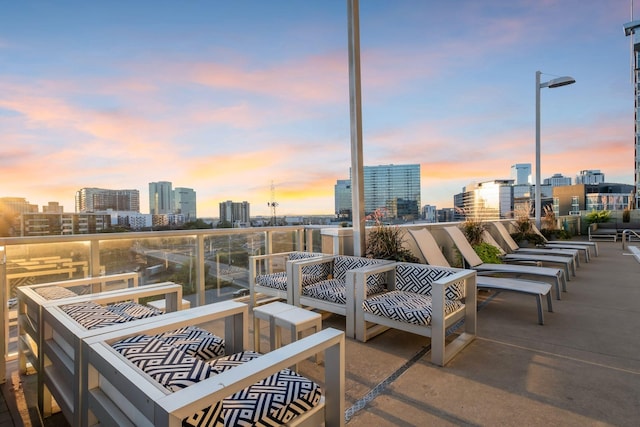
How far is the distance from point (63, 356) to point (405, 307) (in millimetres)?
2375

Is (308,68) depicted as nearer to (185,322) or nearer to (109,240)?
(109,240)

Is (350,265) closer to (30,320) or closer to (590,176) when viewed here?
(30,320)

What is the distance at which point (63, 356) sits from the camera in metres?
→ 1.55

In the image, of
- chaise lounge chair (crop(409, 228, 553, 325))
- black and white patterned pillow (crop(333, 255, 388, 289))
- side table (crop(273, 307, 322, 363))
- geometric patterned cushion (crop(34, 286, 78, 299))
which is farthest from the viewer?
black and white patterned pillow (crop(333, 255, 388, 289))

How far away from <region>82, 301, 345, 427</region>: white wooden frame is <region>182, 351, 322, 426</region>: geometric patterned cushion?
0.06 m

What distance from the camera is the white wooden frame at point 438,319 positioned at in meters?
2.55

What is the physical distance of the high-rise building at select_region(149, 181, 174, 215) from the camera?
7918 mm

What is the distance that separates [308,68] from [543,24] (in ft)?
18.0

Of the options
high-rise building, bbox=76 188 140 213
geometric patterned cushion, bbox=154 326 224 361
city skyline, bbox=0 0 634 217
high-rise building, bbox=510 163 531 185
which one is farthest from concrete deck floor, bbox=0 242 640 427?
high-rise building, bbox=510 163 531 185

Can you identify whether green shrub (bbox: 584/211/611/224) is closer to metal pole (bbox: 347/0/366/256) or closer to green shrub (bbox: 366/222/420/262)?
green shrub (bbox: 366/222/420/262)

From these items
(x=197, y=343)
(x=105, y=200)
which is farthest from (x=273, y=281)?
(x=105, y=200)

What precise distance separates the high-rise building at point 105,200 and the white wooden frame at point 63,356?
4.73 metres

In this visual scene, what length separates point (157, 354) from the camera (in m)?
1.19

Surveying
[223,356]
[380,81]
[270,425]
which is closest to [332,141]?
[380,81]
